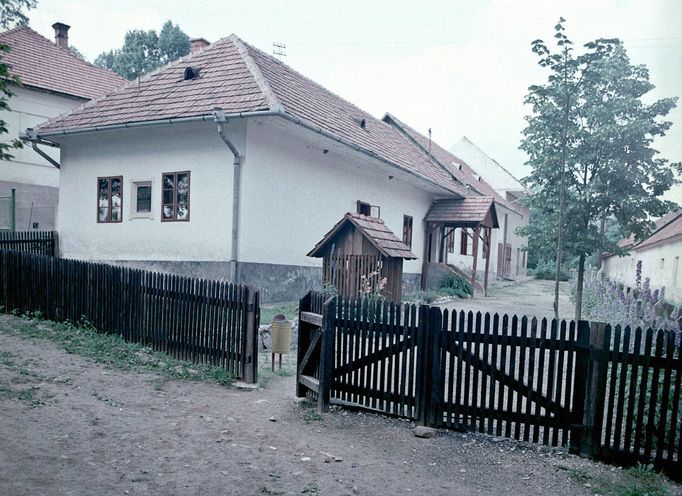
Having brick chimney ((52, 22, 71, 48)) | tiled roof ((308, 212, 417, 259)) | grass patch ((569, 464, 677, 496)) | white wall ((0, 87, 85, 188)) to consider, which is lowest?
grass patch ((569, 464, 677, 496))

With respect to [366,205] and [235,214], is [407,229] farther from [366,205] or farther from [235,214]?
[235,214]

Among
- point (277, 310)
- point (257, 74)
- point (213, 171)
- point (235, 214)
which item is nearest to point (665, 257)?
point (277, 310)

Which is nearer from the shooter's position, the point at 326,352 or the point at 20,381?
the point at 20,381

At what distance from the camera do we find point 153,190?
1377 cm

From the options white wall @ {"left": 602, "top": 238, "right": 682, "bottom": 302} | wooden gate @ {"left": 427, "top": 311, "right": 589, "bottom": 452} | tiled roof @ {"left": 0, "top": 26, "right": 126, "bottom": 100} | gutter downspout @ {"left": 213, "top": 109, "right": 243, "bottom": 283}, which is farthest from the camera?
tiled roof @ {"left": 0, "top": 26, "right": 126, "bottom": 100}

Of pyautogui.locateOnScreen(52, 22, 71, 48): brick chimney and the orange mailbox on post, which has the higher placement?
pyautogui.locateOnScreen(52, 22, 71, 48): brick chimney

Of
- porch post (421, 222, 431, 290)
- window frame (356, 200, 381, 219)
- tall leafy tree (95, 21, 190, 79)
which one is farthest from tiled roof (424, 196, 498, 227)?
tall leafy tree (95, 21, 190, 79)

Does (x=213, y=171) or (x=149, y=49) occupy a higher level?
(x=149, y=49)

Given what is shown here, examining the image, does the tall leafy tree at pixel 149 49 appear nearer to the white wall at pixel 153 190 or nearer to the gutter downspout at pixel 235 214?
the white wall at pixel 153 190

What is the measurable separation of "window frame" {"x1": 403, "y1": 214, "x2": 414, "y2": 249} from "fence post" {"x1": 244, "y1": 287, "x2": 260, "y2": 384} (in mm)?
14099

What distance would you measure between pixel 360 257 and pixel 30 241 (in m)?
9.52

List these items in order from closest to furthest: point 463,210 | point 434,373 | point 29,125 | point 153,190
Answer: point 434,373, point 153,190, point 29,125, point 463,210

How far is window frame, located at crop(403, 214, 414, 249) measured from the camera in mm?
20844

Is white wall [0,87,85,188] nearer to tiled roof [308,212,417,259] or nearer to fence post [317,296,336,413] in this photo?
tiled roof [308,212,417,259]
